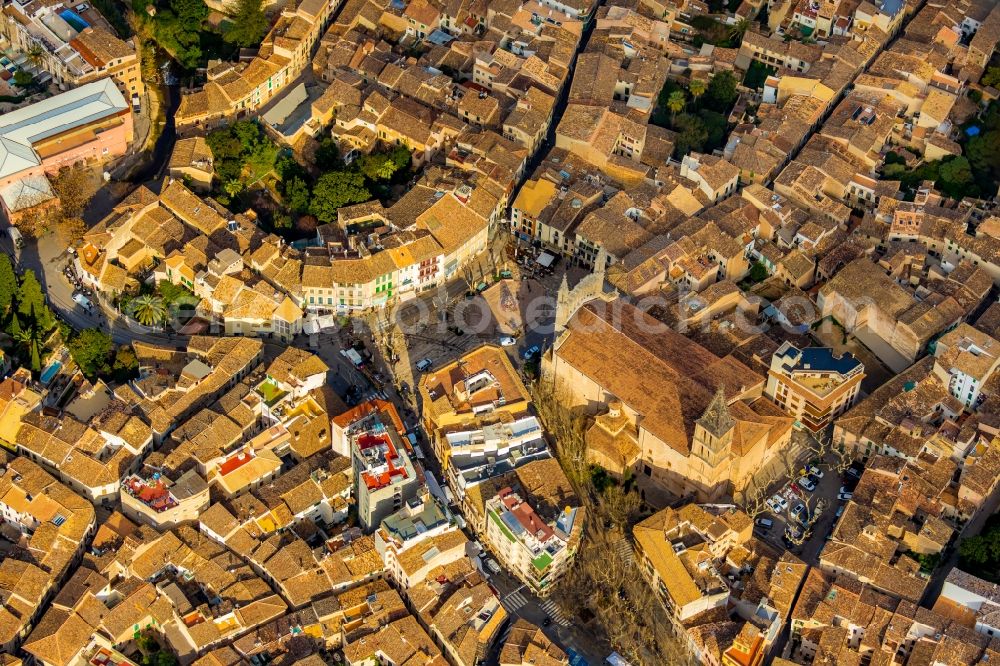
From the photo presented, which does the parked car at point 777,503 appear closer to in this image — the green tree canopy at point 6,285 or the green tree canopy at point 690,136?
the green tree canopy at point 690,136

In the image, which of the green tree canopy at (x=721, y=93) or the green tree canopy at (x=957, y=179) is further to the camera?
the green tree canopy at (x=721, y=93)

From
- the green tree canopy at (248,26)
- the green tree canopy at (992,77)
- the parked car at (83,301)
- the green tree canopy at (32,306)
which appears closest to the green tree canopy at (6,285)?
the green tree canopy at (32,306)

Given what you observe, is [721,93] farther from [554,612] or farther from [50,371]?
[50,371]

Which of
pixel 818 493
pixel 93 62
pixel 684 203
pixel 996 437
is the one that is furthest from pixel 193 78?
pixel 996 437

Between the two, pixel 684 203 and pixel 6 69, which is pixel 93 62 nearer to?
pixel 6 69

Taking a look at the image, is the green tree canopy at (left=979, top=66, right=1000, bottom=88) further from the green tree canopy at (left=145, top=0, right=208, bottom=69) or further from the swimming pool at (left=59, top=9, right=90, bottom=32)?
the swimming pool at (left=59, top=9, right=90, bottom=32)

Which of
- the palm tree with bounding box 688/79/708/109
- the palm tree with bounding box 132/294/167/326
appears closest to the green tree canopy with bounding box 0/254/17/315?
the palm tree with bounding box 132/294/167/326
